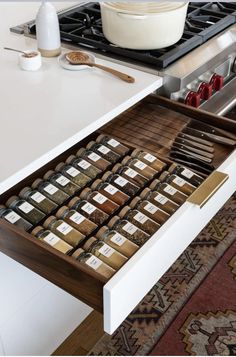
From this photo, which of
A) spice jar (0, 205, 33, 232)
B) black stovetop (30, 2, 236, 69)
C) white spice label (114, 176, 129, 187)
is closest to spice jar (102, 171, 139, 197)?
white spice label (114, 176, 129, 187)

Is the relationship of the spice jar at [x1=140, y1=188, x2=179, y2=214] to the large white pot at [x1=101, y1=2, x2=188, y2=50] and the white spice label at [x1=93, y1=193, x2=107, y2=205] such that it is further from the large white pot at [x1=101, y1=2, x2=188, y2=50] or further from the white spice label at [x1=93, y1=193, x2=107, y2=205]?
the large white pot at [x1=101, y1=2, x2=188, y2=50]

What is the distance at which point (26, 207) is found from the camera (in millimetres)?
896

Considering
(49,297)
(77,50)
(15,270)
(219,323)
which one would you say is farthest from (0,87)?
(219,323)

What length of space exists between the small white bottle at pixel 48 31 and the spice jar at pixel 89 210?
460 mm

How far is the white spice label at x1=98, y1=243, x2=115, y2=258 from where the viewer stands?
2.64 ft

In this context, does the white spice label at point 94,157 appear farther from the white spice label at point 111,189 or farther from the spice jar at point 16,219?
the spice jar at point 16,219

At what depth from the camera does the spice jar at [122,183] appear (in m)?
0.96

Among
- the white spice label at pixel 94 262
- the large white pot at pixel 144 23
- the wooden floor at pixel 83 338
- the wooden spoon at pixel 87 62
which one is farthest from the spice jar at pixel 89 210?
the wooden floor at pixel 83 338

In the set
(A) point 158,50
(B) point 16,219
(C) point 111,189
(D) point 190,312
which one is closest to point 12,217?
(B) point 16,219

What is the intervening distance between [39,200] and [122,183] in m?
0.18

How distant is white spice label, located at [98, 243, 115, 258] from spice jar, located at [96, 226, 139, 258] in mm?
13

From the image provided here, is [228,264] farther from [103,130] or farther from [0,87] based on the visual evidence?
[0,87]

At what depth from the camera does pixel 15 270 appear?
102cm

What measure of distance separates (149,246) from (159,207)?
182mm
